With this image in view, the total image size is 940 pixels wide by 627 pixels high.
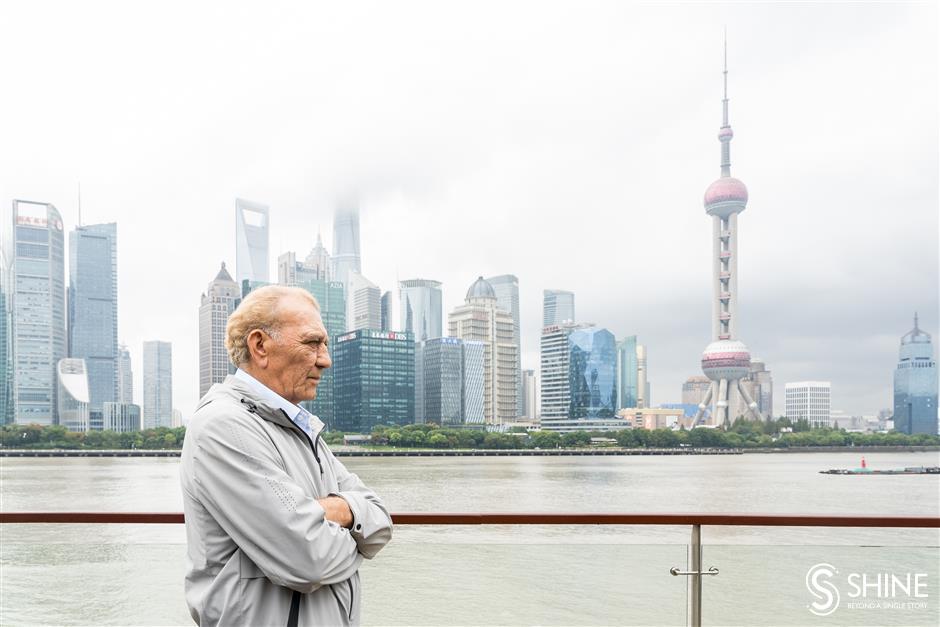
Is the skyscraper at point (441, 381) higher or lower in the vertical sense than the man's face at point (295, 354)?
lower

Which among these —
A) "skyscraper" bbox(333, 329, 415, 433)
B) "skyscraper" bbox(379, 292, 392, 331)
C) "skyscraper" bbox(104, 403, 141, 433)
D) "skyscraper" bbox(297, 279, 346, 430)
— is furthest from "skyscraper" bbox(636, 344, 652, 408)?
Answer: "skyscraper" bbox(104, 403, 141, 433)

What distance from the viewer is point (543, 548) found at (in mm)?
2258

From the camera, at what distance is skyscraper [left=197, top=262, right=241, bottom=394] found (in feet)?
248

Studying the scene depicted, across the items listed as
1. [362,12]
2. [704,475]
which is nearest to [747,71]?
[362,12]

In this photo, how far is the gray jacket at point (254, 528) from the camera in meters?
1.03

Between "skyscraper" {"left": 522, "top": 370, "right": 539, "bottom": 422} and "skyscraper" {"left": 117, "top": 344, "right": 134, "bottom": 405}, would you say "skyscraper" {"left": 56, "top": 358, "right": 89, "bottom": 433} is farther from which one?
"skyscraper" {"left": 522, "top": 370, "right": 539, "bottom": 422}

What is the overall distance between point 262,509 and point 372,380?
217ft

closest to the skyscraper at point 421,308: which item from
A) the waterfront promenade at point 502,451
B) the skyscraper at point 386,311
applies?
the skyscraper at point 386,311

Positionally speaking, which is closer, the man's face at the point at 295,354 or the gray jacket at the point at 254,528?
the gray jacket at the point at 254,528
